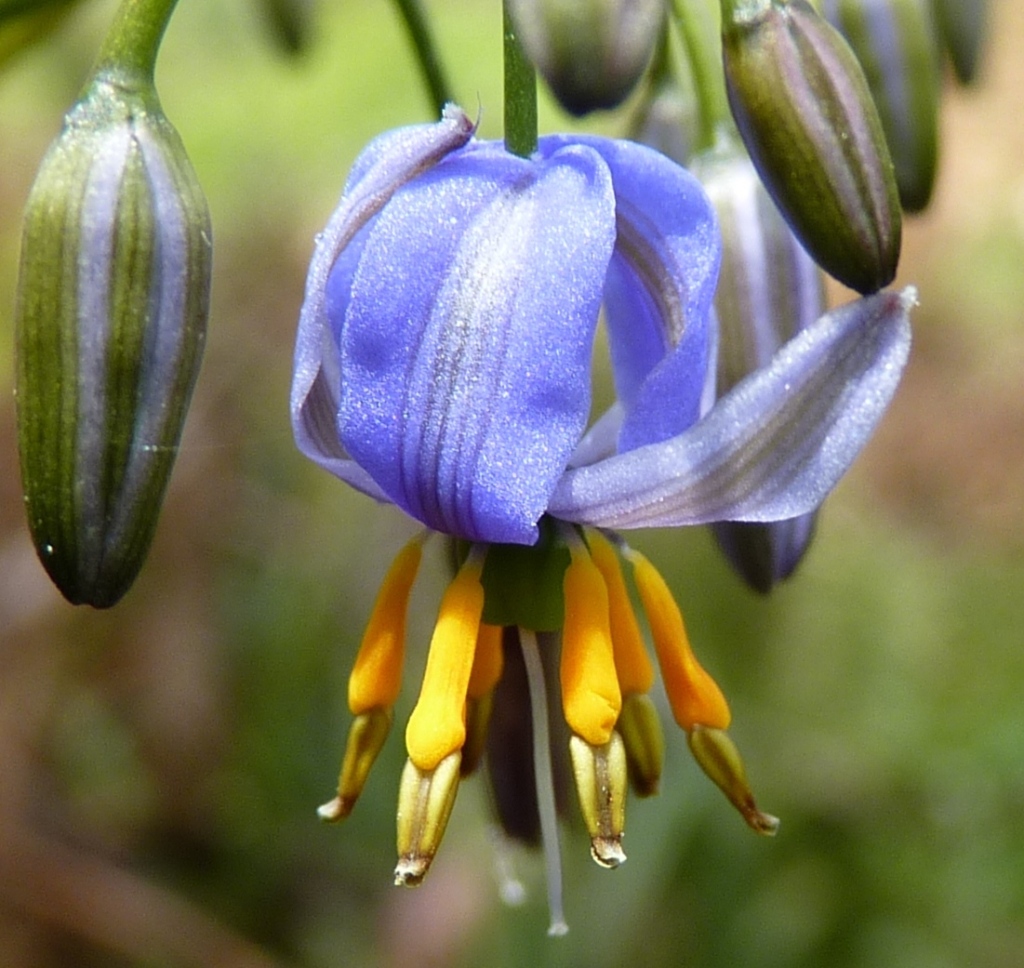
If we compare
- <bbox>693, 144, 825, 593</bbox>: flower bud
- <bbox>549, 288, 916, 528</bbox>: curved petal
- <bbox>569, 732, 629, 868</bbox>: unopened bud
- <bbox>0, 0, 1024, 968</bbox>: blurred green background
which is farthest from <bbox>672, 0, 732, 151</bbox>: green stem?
<bbox>0, 0, 1024, 968</bbox>: blurred green background

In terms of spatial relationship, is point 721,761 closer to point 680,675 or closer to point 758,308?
point 680,675

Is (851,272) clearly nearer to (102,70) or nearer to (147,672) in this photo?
(102,70)

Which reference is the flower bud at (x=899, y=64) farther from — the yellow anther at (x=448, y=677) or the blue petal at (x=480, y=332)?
the yellow anther at (x=448, y=677)

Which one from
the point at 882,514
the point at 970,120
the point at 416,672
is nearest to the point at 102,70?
the point at 416,672

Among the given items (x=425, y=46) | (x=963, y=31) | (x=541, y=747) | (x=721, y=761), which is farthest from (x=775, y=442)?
(x=963, y=31)

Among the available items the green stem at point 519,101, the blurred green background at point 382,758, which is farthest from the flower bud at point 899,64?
the blurred green background at point 382,758

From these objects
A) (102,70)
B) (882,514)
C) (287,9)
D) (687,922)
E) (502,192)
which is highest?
(287,9)
